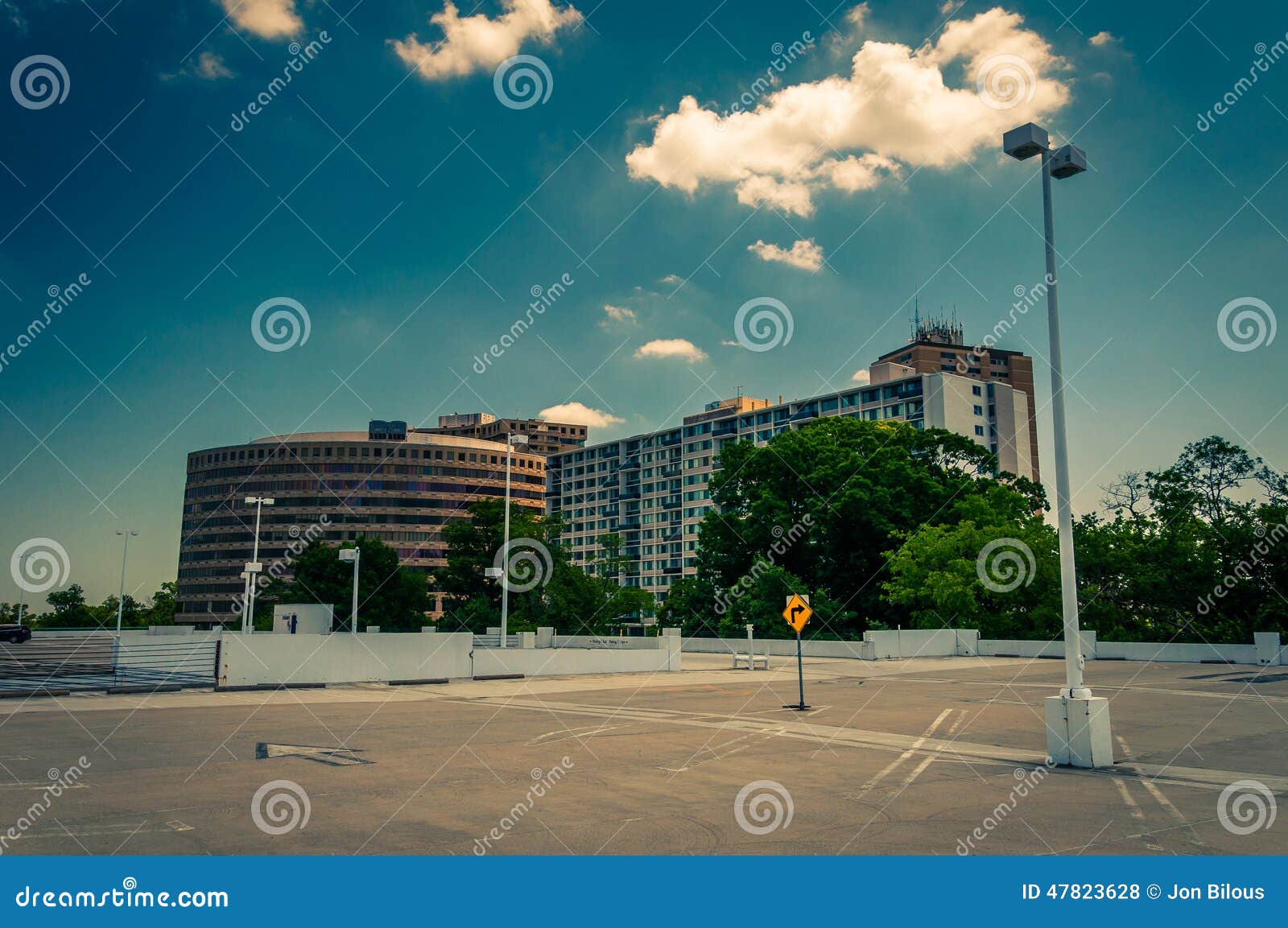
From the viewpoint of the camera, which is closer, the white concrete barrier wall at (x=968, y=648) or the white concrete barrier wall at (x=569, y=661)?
the white concrete barrier wall at (x=569, y=661)

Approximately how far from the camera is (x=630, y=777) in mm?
10531

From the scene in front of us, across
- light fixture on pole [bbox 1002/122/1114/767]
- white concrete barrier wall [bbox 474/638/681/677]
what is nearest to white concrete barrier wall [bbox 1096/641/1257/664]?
white concrete barrier wall [bbox 474/638/681/677]

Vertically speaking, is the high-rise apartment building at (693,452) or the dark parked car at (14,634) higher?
the high-rise apartment building at (693,452)

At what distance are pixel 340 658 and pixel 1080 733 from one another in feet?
73.6

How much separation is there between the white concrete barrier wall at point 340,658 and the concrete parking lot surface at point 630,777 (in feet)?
13.3

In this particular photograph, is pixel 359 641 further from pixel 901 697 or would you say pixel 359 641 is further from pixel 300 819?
pixel 300 819

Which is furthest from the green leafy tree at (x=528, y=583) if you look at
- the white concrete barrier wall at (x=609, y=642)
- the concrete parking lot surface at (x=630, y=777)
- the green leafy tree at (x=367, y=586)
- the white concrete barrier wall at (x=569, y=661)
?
the concrete parking lot surface at (x=630, y=777)

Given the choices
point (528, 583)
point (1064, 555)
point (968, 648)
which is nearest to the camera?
point (1064, 555)

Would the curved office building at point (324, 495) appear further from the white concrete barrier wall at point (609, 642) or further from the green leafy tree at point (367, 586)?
the white concrete barrier wall at point (609, 642)

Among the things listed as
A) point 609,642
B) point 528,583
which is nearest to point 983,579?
point 609,642

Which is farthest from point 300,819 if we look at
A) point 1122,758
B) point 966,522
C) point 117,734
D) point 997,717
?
point 966,522

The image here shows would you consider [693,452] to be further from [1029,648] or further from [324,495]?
[1029,648]

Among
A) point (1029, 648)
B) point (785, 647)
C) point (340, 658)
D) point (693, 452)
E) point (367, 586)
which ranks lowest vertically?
point (785, 647)

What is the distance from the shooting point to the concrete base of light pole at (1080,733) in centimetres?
1129
